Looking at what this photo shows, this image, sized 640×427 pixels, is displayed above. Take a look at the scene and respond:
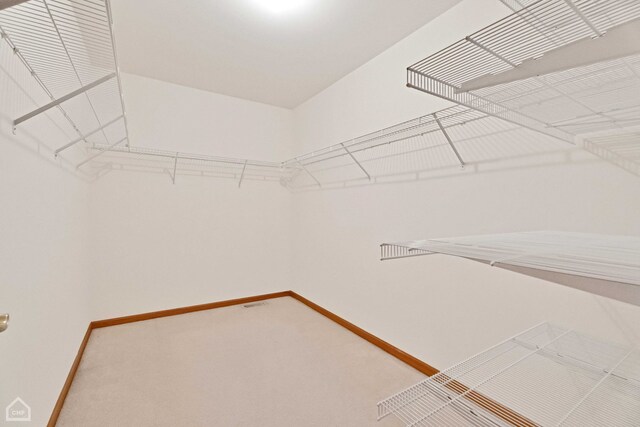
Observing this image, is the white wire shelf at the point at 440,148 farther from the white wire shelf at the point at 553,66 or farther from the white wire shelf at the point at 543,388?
the white wire shelf at the point at 543,388

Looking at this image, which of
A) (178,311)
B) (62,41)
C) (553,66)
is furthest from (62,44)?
(178,311)

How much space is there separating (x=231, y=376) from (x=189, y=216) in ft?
5.70

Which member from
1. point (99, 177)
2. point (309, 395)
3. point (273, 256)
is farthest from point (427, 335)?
point (99, 177)

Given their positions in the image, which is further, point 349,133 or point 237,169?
point 237,169

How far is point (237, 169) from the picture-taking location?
3275 mm

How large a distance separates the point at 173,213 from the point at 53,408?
5.90 feet

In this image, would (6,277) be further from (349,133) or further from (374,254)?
(349,133)

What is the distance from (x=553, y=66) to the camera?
0.65 m

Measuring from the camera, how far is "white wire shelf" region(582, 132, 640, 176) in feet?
3.67

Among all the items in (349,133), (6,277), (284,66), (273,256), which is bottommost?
Result: (273,256)

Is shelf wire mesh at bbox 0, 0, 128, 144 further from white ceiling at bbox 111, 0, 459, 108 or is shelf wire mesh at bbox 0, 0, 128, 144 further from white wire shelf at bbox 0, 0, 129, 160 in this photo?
white ceiling at bbox 111, 0, 459, 108

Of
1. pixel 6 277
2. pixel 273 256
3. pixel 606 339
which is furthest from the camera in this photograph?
pixel 273 256

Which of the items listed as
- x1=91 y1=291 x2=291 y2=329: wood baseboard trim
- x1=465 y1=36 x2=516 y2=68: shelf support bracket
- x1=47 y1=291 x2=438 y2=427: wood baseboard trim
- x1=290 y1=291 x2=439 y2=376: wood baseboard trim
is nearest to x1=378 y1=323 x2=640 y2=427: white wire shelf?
x1=290 y1=291 x2=439 y2=376: wood baseboard trim

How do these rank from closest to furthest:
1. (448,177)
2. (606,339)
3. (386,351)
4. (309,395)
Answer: (606,339), (309,395), (448,177), (386,351)
